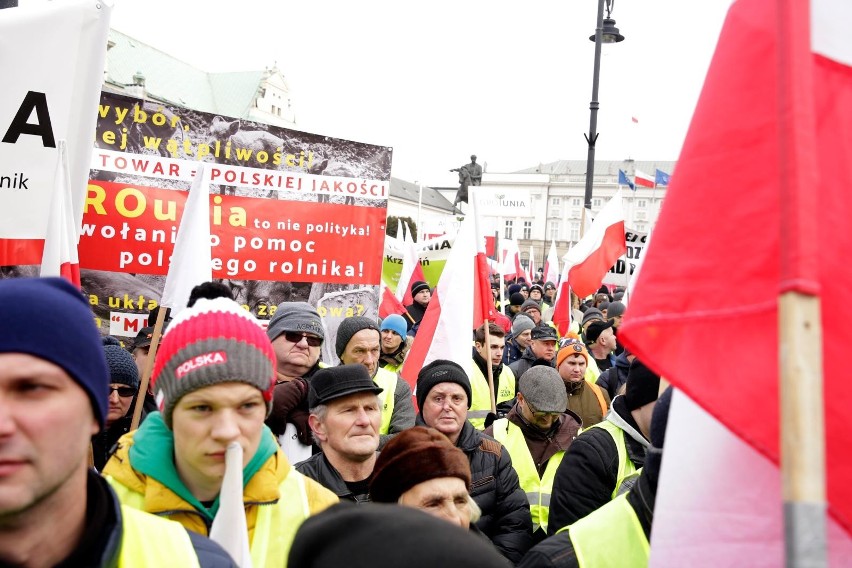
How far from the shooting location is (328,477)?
2.86m

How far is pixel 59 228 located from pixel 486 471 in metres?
2.10

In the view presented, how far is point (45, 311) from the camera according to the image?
1422 mm

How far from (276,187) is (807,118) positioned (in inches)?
183

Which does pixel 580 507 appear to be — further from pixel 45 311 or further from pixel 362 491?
pixel 45 311

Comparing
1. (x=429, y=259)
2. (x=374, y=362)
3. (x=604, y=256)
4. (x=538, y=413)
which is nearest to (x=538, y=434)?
(x=538, y=413)

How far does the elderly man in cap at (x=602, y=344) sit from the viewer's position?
7555mm

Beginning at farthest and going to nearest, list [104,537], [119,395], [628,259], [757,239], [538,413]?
[628,259]
[538,413]
[119,395]
[104,537]
[757,239]

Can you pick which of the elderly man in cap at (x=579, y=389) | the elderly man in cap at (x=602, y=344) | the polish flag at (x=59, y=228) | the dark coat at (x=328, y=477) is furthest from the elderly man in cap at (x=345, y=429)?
the elderly man in cap at (x=602, y=344)

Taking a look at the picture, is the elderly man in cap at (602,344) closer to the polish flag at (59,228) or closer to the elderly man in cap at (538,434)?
the elderly man in cap at (538,434)

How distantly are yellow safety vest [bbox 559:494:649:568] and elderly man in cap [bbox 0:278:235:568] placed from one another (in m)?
1.09

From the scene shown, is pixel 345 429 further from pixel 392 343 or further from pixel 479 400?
pixel 392 343

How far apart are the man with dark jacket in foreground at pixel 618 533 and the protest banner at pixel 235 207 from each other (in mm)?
3575

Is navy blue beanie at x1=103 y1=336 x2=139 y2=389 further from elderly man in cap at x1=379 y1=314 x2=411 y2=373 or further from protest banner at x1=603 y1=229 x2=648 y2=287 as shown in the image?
protest banner at x1=603 y1=229 x2=648 y2=287

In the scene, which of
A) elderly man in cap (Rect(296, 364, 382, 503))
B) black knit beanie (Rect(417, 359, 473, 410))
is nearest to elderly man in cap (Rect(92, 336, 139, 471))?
elderly man in cap (Rect(296, 364, 382, 503))
